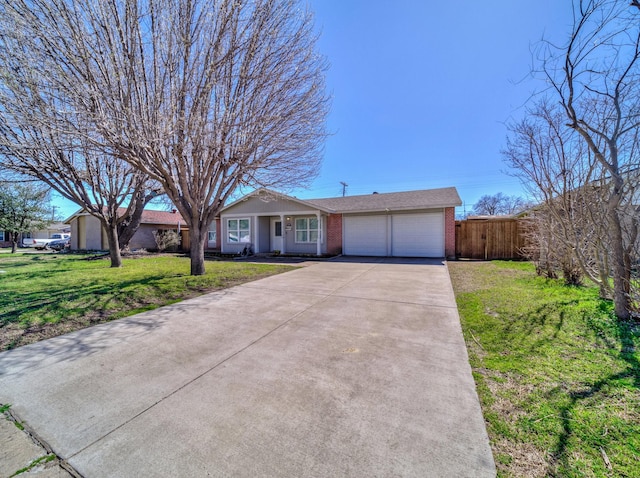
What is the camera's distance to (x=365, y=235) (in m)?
15.7

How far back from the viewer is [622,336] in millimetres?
3707

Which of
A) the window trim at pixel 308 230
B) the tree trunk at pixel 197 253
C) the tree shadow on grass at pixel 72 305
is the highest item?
the window trim at pixel 308 230

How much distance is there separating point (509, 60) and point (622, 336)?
5.10 meters

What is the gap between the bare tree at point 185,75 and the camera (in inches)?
225

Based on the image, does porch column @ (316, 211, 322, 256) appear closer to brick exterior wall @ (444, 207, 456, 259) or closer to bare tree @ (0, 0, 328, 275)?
brick exterior wall @ (444, 207, 456, 259)

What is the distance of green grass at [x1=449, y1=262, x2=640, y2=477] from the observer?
181cm

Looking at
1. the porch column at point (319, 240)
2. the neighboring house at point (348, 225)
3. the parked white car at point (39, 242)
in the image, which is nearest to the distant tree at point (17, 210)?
the parked white car at point (39, 242)

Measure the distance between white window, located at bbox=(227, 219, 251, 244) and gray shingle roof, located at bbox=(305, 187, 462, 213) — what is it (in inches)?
173

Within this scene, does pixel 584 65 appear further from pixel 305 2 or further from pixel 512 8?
pixel 305 2

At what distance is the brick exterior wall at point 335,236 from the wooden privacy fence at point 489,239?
250 inches

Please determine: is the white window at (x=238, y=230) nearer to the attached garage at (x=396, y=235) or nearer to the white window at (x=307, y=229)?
the white window at (x=307, y=229)

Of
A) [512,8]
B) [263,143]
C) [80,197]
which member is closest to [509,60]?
[512,8]

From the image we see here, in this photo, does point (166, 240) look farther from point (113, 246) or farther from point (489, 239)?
point (489, 239)

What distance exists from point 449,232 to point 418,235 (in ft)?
4.89
